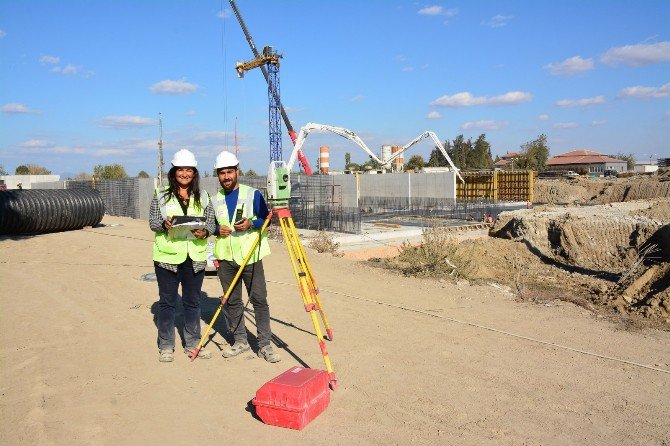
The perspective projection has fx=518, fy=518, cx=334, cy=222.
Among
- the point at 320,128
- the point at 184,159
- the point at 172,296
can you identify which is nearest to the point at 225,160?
the point at 184,159

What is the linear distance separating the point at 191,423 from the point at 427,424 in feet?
5.00

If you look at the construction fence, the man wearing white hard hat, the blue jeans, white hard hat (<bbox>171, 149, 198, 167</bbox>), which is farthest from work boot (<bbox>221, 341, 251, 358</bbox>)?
the construction fence

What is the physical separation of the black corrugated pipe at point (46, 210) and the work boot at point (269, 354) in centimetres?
Result: 1195

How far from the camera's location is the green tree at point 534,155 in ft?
192

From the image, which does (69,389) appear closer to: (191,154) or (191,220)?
(191,220)

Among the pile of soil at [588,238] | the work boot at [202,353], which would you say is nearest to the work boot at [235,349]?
the work boot at [202,353]

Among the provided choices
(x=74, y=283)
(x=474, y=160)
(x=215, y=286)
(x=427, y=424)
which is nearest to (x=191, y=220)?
(x=427, y=424)

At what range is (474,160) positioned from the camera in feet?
202

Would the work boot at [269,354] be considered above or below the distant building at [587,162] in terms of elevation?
below

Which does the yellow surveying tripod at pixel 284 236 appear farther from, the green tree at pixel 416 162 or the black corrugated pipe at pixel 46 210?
the green tree at pixel 416 162

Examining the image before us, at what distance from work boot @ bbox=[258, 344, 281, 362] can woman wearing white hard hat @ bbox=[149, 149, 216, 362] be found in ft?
1.60

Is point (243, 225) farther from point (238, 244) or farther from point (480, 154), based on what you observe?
point (480, 154)

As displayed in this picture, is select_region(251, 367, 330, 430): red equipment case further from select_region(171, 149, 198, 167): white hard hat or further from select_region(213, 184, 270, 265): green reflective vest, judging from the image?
select_region(171, 149, 198, 167): white hard hat

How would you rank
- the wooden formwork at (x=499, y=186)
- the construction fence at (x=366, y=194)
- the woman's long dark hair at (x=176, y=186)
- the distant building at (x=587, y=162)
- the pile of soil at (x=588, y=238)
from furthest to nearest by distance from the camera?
the distant building at (x=587, y=162)
the wooden formwork at (x=499, y=186)
the construction fence at (x=366, y=194)
the pile of soil at (x=588, y=238)
the woman's long dark hair at (x=176, y=186)
